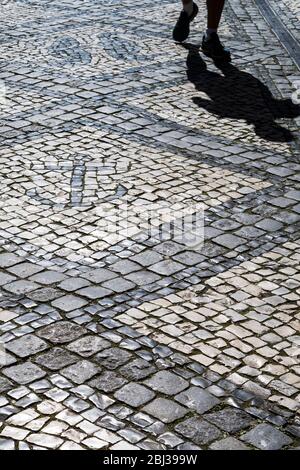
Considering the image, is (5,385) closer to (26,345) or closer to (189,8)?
(26,345)

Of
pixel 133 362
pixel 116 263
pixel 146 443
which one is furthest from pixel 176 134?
pixel 146 443

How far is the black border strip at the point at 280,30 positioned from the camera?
920cm

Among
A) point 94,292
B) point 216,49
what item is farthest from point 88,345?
point 216,49

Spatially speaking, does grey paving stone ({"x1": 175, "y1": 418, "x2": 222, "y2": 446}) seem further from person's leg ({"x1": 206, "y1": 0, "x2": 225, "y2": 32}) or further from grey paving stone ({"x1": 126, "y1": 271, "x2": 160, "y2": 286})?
person's leg ({"x1": 206, "y1": 0, "x2": 225, "y2": 32})

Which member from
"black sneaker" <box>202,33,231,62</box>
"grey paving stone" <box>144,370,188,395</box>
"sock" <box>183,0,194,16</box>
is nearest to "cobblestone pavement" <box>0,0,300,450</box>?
"grey paving stone" <box>144,370,188,395</box>

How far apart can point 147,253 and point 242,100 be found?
118 inches

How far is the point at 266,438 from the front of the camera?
3732 mm

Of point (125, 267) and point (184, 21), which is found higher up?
point (184, 21)

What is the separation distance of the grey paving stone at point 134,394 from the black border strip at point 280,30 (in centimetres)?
551

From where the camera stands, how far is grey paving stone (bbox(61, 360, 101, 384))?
4.05 meters

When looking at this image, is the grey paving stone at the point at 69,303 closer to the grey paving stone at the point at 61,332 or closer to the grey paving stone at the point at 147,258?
the grey paving stone at the point at 61,332

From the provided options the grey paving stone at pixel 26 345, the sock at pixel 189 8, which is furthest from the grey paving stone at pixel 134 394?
the sock at pixel 189 8

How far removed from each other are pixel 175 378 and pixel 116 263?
1165 millimetres
